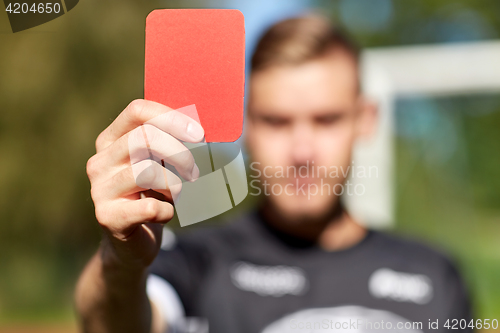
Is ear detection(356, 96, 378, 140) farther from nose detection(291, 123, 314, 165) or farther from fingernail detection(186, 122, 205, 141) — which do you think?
fingernail detection(186, 122, 205, 141)

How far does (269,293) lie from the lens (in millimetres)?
1008

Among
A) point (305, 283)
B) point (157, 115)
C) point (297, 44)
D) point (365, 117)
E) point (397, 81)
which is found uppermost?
point (157, 115)

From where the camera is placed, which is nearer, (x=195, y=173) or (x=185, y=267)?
(x=195, y=173)

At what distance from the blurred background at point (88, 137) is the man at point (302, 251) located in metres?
0.94

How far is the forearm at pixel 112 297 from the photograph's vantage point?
0.52m

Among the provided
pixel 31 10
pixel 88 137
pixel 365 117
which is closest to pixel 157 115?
pixel 31 10

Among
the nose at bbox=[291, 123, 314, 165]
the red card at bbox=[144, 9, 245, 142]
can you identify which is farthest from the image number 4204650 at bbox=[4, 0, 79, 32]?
the nose at bbox=[291, 123, 314, 165]

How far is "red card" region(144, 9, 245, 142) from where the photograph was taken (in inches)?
16.6

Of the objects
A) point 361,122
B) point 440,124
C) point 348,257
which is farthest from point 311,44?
point 440,124

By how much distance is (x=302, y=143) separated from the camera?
3.46 feet

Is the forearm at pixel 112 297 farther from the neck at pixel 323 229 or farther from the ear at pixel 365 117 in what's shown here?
the ear at pixel 365 117

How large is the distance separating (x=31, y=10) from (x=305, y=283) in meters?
0.87

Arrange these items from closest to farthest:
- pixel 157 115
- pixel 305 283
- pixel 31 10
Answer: pixel 157 115 < pixel 31 10 < pixel 305 283

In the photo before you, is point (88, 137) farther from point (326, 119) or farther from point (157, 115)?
point (157, 115)
